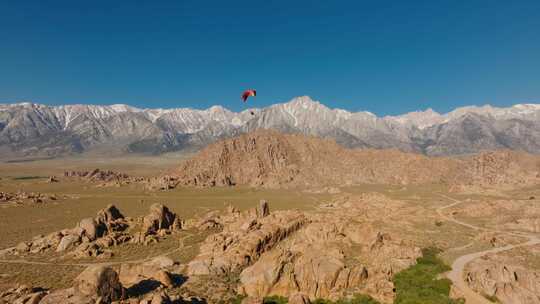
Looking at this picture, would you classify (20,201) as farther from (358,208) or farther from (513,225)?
(513,225)

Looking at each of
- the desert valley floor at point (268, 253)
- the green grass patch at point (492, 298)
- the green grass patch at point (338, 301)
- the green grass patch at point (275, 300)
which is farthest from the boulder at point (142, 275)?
the green grass patch at point (492, 298)

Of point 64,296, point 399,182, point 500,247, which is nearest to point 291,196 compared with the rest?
point 399,182

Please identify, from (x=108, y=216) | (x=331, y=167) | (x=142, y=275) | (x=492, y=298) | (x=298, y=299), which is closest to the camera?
(x=298, y=299)

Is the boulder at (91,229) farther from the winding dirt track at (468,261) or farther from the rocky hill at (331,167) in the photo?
the rocky hill at (331,167)

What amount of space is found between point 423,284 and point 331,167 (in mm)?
143340

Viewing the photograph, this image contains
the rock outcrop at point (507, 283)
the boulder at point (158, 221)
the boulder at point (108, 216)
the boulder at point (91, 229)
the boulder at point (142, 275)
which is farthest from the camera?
the boulder at point (108, 216)

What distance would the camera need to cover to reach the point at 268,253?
43.6m

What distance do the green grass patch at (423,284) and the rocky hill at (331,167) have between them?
387ft

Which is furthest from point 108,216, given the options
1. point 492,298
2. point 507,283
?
point 507,283

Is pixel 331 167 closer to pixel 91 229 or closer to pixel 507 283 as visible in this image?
pixel 91 229

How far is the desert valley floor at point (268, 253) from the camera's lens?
38.6 metres

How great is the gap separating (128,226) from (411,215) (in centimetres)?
7166

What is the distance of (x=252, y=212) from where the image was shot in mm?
78750

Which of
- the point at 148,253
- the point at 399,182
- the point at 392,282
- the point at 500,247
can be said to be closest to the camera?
the point at 392,282
